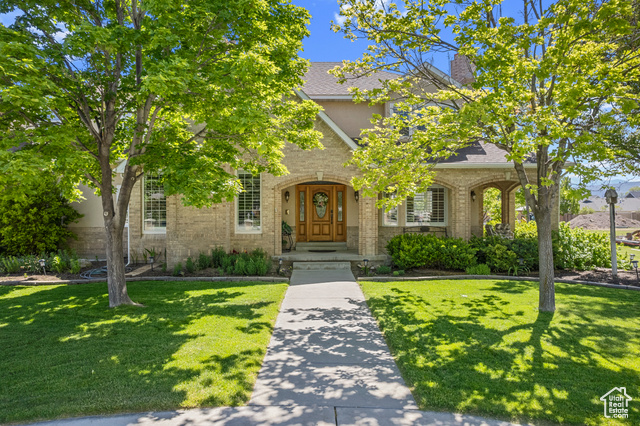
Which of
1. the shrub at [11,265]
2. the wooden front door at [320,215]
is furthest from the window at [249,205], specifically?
the shrub at [11,265]

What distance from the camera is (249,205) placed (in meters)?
13.3

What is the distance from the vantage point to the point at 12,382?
182 inches

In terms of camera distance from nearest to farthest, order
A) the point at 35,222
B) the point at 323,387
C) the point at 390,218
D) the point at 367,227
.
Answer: the point at 323,387, the point at 367,227, the point at 35,222, the point at 390,218

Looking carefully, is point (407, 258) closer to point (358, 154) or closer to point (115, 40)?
point (358, 154)

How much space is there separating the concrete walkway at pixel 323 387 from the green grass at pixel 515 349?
0.27 metres

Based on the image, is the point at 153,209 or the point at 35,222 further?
the point at 153,209

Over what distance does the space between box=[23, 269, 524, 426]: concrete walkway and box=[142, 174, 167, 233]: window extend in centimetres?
855

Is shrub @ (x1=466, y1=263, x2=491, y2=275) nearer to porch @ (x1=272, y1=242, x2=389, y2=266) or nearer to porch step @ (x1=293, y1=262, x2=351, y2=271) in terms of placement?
porch @ (x1=272, y1=242, x2=389, y2=266)

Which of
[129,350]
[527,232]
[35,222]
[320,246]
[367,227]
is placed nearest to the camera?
[129,350]

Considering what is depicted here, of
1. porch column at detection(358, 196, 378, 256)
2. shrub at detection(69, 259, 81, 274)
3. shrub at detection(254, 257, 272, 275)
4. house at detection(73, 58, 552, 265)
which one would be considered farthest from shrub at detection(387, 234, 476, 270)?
shrub at detection(69, 259, 81, 274)

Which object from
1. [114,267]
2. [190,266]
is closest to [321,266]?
[190,266]

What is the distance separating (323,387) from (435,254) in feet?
27.6

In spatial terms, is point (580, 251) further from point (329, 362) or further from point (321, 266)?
point (329, 362)

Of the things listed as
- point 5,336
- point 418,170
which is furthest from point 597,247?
point 5,336
